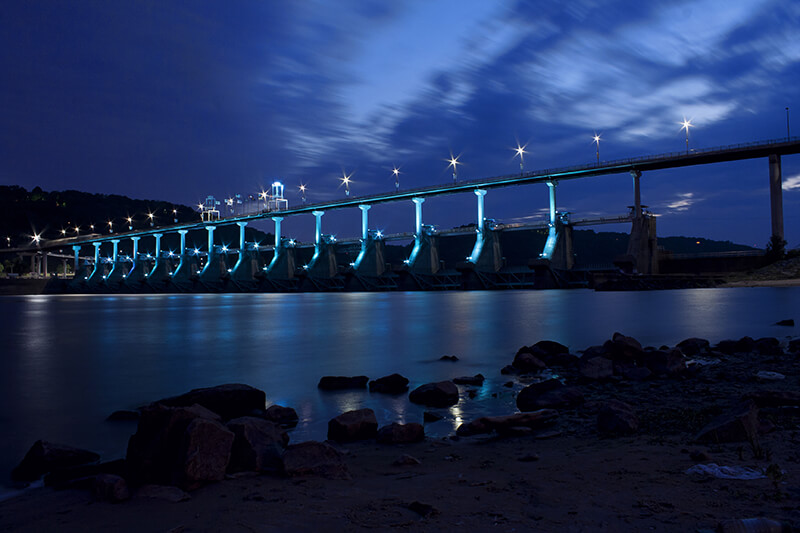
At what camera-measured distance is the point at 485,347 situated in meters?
13.4

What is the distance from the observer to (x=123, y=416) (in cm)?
646

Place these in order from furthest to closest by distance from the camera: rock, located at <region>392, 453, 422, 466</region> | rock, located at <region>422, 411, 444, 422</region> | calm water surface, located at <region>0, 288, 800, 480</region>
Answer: calm water surface, located at <region>0, 288, 800, 480</region>, rock, located at <region>422, 411, 444, 422</region>, rock, located at <region>392, 453, 422, 466</region>

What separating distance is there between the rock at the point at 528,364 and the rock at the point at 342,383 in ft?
9.06

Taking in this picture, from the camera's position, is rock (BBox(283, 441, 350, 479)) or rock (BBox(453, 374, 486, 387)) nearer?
rock (BBox(283, 441, 350, 479))

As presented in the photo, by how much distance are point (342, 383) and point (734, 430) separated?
554 cm

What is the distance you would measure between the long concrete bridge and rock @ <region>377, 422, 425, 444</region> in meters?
52.7

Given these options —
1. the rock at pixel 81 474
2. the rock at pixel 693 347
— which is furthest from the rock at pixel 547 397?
the rock at pixel 693 347

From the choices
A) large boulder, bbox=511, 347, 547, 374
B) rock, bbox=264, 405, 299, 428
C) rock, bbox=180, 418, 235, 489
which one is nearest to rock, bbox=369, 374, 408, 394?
rock, bbox=264, 405, 299, 428

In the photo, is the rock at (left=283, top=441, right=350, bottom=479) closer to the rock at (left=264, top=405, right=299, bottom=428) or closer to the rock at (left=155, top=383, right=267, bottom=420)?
the rock at (left=264, top=405, right=299, bottom=428)

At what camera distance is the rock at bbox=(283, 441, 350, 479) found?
3.92 meters

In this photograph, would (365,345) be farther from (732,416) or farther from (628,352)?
(732,416)

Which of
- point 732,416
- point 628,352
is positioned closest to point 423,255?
point 628,352

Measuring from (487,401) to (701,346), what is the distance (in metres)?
6.86

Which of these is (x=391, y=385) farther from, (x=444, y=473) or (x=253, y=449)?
(x=444, y=473)
